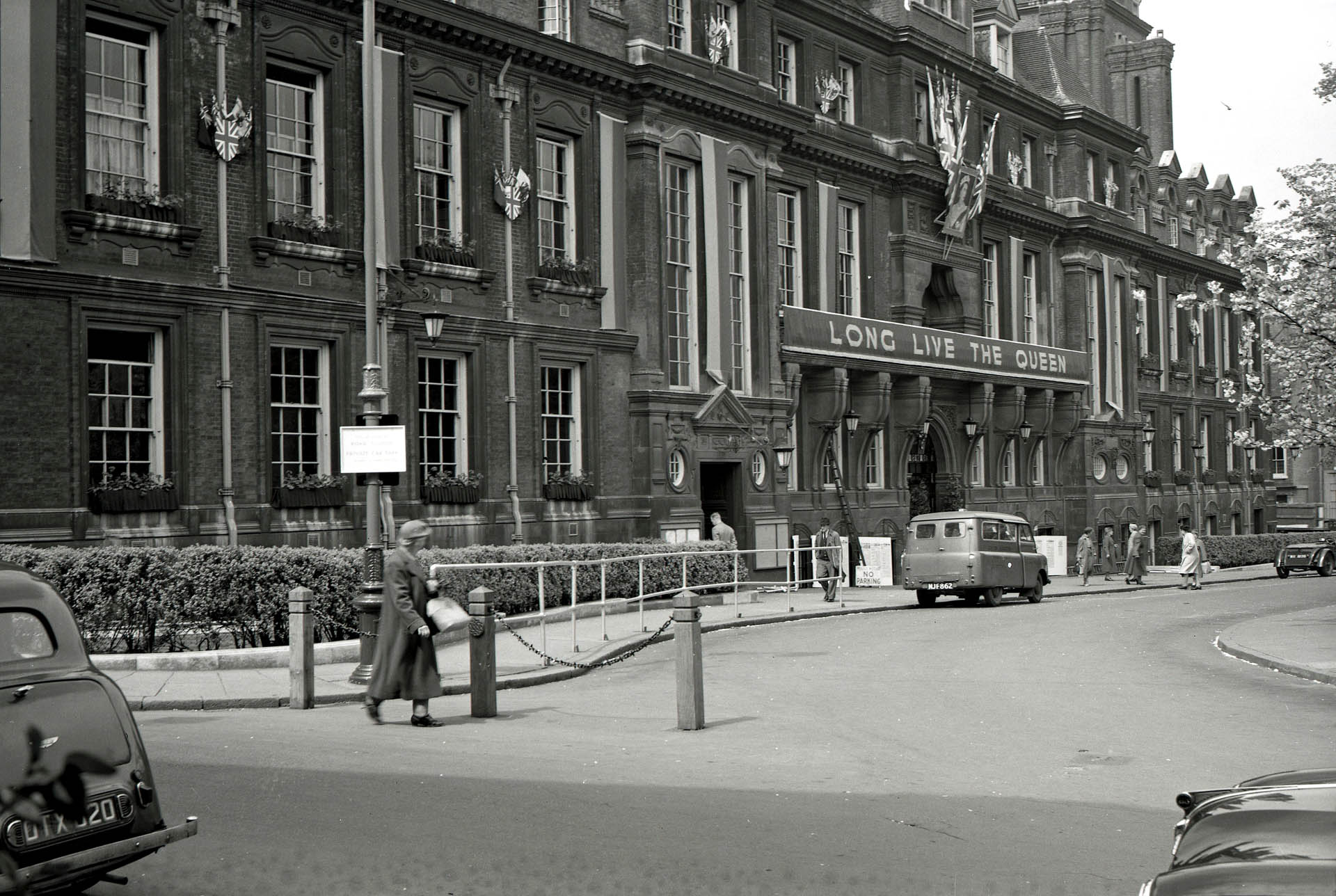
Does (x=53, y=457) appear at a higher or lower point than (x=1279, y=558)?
higher

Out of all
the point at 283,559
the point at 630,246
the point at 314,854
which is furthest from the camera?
the point at 630,246

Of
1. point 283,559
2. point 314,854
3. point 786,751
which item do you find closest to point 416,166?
point 283,559

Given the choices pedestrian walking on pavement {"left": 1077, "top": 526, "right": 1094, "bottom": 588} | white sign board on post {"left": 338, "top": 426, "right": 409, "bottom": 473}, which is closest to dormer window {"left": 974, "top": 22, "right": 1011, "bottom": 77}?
pedestrian walking on pavement {"left": 1077, "top": 526, "right": 1094, "bottom": 588}

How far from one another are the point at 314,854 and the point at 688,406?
2384cm

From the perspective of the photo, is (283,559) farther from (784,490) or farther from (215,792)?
(784,490)

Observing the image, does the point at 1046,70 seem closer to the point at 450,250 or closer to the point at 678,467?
the point at 678,467

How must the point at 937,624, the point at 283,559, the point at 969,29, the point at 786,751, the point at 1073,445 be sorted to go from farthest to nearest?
the point at 1073,445 → the point at 969,29 → the point at 937,624 → the point at 283,559 → the point at 786,751

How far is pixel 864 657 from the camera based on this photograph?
1911 centimetres

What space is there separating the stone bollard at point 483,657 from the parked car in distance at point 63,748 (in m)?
6.24

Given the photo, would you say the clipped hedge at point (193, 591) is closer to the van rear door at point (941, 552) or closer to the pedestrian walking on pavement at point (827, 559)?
the pedestrian walking on pavement at point (827, 559)

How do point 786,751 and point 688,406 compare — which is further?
point 688,406

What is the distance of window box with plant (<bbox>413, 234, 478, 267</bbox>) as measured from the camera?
25.8m

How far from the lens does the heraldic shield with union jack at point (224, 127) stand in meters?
22.1

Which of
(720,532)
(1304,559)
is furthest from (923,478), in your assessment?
(720,532)
